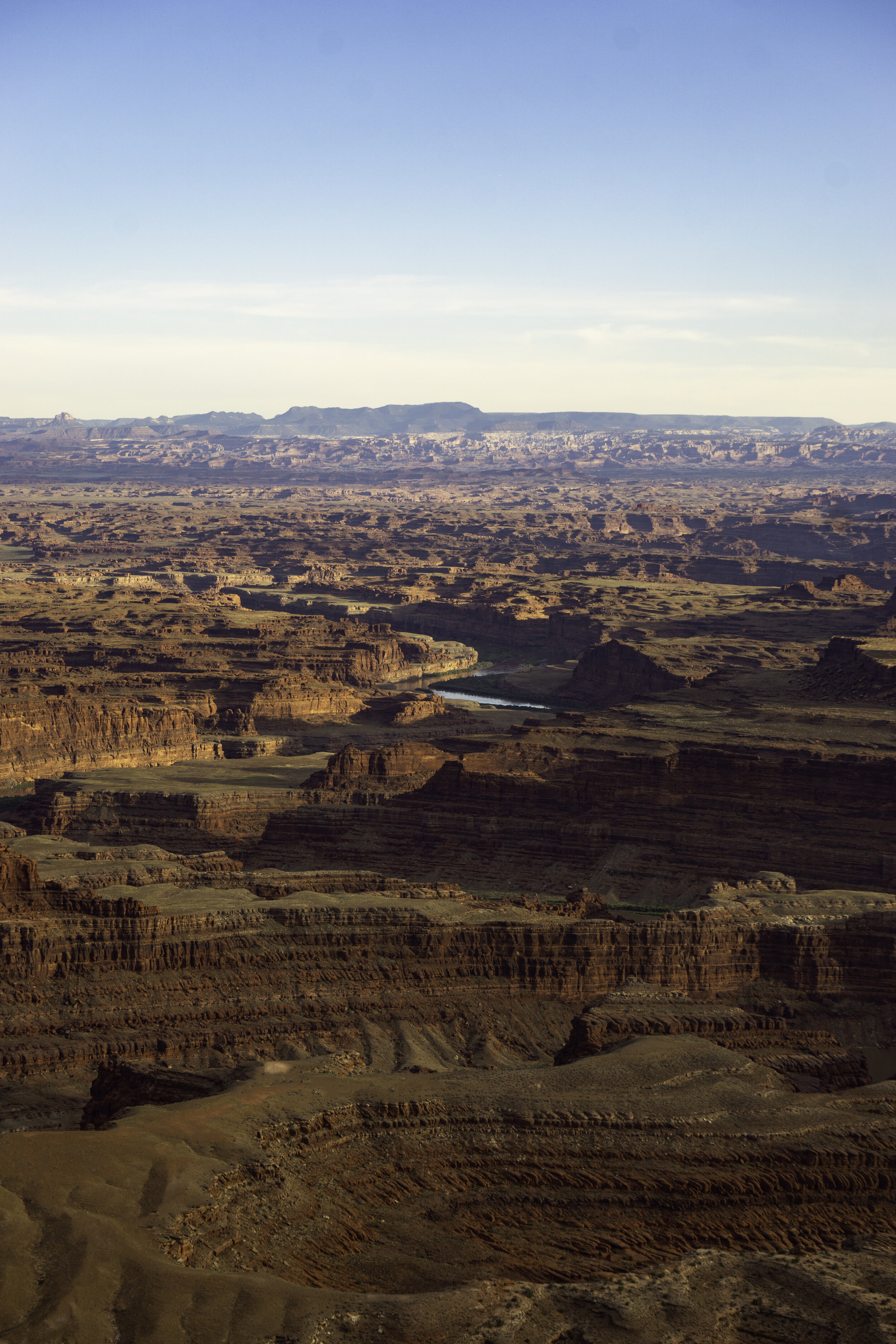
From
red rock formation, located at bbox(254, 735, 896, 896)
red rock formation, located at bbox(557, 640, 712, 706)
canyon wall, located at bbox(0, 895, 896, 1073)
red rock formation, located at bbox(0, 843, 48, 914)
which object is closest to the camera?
canyon wall, located at bbox(0, 895, 896, 1073)

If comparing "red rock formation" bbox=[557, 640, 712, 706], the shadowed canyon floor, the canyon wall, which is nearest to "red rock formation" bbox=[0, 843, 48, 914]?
the shadowed canyon floor

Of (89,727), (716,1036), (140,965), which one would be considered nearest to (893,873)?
(716,1036)

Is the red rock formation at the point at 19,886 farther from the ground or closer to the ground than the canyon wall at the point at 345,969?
farther from the ground

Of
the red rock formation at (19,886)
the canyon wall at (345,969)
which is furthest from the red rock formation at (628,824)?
the red rock formation at (19,886)

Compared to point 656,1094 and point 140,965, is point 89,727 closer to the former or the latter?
point 140,965

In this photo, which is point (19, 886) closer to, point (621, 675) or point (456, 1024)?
point (456, 1024)

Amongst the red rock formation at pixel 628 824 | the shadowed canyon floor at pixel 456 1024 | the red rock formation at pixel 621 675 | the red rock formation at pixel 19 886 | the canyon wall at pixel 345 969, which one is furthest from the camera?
the red rock formation at pixel 621 675

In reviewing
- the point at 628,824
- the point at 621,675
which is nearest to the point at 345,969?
the point at 628,824

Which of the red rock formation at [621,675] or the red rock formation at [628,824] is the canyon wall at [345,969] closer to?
the red rock formation at [628,824]

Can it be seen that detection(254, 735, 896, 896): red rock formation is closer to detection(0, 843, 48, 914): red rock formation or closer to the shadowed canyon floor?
the shadowed canyon floor

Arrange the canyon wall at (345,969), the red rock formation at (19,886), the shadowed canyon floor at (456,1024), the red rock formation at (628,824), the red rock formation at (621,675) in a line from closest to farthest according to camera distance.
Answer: the shadowed canyon floor at (456,1024)
the canyon wall at (345,969)
the red rock formation at (19,886)
the red rock formation at (628,824)
the red rock formation at (621,675)

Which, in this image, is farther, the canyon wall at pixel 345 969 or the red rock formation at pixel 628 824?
the red rock formation at pixel 628 824
